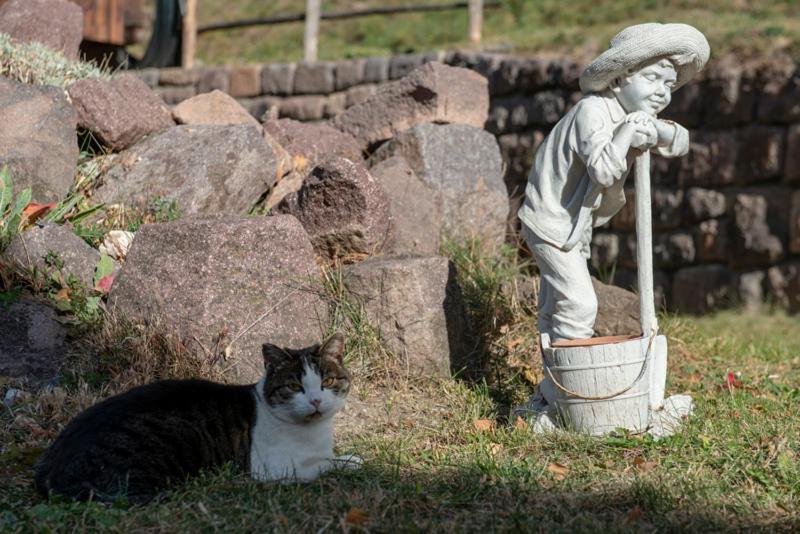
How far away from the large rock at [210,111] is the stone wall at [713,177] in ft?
1.83

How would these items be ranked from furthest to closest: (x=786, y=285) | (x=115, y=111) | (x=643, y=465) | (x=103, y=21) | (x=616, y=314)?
1. (x=103, y=21)
2. (x=786, y=285)
3. (x=115, y=111)
4. (x=616, y=314)
5. (x=643, y=465)

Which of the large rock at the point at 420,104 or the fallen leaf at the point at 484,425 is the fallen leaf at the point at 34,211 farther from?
the fallen leaf at the point at 484,425

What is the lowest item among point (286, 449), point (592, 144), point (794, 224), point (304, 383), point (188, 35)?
point (794, 224)

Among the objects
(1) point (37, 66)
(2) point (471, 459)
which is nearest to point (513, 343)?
(2) point (471, 459)

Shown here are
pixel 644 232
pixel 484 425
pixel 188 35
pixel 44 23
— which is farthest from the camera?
pixel 188 35

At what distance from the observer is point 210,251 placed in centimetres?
458

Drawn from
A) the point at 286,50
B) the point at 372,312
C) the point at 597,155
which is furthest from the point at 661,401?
the point at 286,50

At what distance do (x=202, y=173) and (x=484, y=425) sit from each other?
2463 mm

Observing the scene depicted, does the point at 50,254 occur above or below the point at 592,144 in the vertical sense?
below

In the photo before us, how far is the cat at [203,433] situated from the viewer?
10.9 ft

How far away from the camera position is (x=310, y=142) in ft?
22.0

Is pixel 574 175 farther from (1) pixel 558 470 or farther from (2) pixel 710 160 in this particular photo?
(2) pixel 710 160

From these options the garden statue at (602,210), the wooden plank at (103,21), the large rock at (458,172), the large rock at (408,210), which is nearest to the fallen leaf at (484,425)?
the garden statue at (602,210)

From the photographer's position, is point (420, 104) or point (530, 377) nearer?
point (530, 377)
